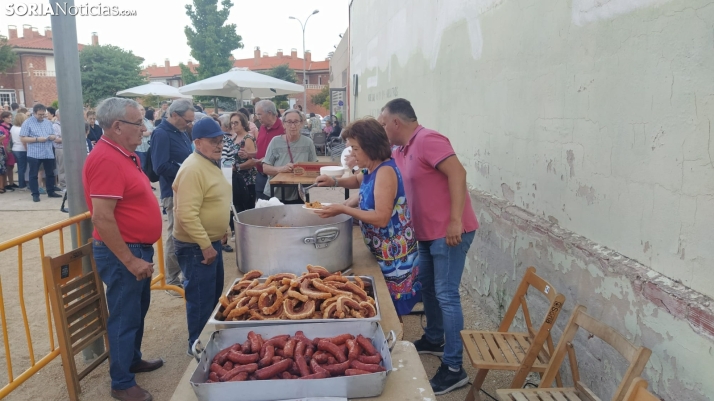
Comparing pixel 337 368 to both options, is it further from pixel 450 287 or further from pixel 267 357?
pixel 450 287

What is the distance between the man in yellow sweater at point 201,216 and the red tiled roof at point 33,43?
178ft

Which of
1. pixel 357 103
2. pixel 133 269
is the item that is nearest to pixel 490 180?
pixel 133 269

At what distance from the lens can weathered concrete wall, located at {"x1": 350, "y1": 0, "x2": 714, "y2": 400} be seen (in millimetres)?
2080

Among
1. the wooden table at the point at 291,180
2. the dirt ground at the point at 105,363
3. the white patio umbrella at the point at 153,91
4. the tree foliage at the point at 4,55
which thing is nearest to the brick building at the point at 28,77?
the tree foliage at the point at 4,55

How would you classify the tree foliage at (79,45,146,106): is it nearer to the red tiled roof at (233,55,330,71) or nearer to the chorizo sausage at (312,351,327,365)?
the red tiled roof at (233,55,330,71)

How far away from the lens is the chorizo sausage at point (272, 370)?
64.3 inches

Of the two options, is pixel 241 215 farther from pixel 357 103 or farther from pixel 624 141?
pixel 357 103

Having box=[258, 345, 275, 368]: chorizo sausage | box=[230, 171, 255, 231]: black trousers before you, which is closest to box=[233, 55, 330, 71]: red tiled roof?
box=[230, 171, 255, 231]: black trousers

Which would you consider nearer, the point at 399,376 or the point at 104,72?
the point at 399,376

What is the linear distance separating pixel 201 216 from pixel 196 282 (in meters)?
0.51

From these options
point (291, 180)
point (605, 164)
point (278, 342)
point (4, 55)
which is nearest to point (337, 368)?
point (278, 342)

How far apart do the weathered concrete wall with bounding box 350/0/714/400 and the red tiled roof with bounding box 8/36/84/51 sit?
54493 millimetres

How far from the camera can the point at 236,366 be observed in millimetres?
1692

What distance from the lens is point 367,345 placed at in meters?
1.86
